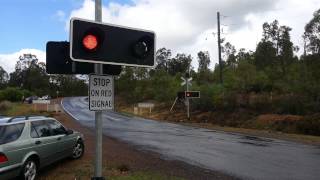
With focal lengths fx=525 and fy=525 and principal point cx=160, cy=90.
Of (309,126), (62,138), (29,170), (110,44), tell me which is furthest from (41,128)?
(309,126)

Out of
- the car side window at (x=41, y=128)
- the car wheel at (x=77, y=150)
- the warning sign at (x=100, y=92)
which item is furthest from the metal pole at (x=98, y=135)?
the car wheel at (x=77, y=150)

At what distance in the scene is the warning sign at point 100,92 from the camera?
7242 millimetres

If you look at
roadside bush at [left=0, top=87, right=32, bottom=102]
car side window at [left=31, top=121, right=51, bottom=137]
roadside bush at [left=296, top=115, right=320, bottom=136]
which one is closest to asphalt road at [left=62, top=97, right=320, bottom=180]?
car side window at [left=31, top=121, right=51, bottom=137]

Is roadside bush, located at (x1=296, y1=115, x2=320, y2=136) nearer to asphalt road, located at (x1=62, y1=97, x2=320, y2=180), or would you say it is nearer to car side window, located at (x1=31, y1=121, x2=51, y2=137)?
asphalt road, located at (x1=62, y1=97, x2=320, y2=180)

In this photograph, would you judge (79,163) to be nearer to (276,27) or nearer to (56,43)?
(56,43)

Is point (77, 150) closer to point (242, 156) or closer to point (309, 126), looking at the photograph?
point (242, 156)

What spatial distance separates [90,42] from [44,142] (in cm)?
610

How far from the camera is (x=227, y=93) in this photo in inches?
1913

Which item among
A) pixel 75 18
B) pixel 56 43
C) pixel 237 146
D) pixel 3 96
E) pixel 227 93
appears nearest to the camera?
pixel 75 18

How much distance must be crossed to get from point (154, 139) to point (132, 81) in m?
61.9

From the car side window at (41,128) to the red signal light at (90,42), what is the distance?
5.79 m

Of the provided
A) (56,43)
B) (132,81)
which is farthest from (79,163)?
(132,81)

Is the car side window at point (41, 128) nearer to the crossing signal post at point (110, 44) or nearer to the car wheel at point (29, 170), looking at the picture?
the car wheel at point (29, 170)

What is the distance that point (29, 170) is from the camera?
36.3ft
